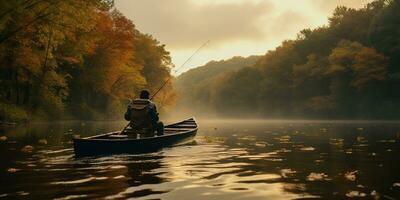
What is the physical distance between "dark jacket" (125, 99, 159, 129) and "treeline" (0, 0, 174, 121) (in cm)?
1489

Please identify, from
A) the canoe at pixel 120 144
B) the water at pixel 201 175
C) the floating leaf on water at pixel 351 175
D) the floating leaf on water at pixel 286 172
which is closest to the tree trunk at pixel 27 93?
the canoe at pixel 120 144

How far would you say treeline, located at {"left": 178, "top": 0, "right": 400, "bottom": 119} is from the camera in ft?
225

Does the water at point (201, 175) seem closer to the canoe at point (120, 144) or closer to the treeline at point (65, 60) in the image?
the canoe at point (120, 144)

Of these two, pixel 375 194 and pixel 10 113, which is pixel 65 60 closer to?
pixel 10 113

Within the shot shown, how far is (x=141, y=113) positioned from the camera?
16.6m

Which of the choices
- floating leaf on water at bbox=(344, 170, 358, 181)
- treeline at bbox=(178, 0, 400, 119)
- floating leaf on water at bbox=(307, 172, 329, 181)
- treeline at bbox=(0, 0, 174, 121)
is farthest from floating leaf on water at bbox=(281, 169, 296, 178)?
treeline at bbox=(178, 0, 400, 119)

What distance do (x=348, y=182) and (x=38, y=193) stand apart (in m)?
6.27

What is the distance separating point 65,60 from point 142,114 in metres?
32.2

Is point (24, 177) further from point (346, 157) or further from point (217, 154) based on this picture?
point (346, 157)

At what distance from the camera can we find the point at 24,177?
392 inches

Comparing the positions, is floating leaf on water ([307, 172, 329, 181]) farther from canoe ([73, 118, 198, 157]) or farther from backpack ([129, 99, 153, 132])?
backpack ([129, 99, 153, 132])

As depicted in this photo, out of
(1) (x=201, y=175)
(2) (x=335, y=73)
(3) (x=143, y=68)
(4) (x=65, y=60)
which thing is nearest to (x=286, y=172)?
(1) (x=201, y=175)

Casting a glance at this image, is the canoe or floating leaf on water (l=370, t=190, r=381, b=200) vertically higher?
the canoe

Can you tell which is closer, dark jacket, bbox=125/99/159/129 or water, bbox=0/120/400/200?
water, bbox=0/120/400/200
